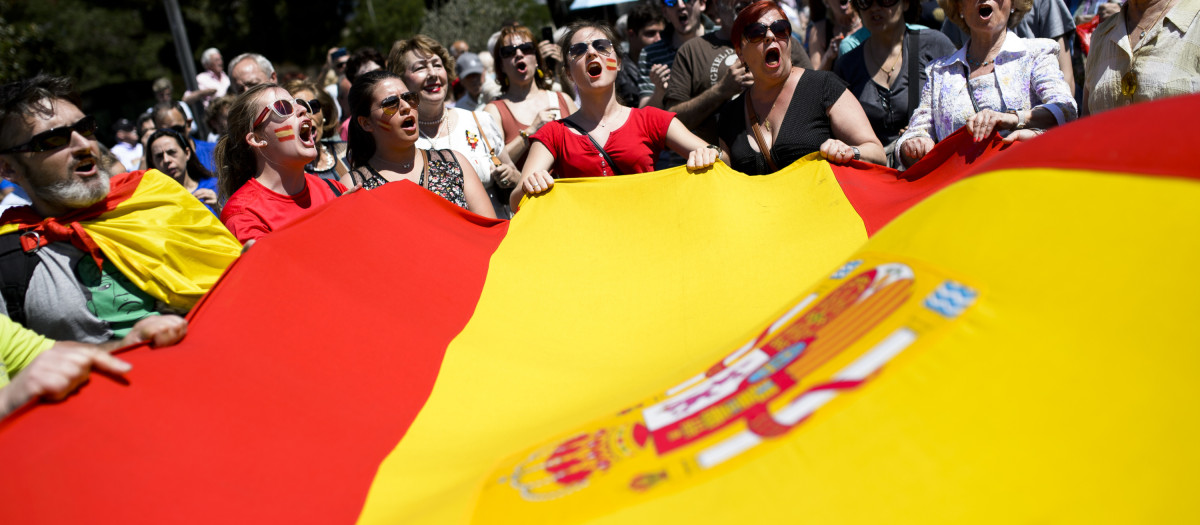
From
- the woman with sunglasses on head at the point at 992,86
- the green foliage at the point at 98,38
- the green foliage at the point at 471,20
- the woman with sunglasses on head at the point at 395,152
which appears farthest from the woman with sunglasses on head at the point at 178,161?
the green foliage at the point at 98,38

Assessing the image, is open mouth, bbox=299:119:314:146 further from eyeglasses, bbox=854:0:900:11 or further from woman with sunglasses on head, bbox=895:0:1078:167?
eyeglasses, bbox=854:0:900:11

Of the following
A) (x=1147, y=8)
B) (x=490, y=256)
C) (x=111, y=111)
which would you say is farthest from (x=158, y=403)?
(x=111, y=111)

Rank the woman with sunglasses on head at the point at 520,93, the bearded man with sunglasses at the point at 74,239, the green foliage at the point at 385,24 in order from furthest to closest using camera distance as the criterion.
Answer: the green foliage at the point at 385,24 < the woman with sunglasses on head at the point at 520,93 < the bearded man with sunglasses at the point at 74,239

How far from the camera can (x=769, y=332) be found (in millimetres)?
2434

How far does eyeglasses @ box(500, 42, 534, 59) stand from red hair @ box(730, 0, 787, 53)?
1895mm

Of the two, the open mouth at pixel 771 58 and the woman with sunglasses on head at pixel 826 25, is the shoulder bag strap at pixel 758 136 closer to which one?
the open mouth at pixel 771 58

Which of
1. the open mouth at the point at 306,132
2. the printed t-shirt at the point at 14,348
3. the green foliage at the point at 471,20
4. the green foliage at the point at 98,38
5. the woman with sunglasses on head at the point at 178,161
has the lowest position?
the green foliage at the point at 98,38

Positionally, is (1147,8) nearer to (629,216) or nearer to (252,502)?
(629,216)

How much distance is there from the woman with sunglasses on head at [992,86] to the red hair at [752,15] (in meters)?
0.81

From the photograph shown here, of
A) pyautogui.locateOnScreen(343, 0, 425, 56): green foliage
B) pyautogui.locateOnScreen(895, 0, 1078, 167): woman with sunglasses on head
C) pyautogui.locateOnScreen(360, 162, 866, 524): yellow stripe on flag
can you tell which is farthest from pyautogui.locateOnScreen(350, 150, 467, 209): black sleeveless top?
pyautogui.locateOnScreen(343, 0, 425, 56): green foliage

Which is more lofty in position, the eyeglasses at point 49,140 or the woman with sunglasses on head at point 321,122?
the eyeglasses at point 49,140

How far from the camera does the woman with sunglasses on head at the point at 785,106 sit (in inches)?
165

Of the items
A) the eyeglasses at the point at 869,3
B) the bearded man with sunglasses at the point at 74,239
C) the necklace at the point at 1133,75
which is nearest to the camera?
the bearded man with sunglasses at the point at 74,239

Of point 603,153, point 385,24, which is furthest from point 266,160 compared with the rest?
point 385,24
